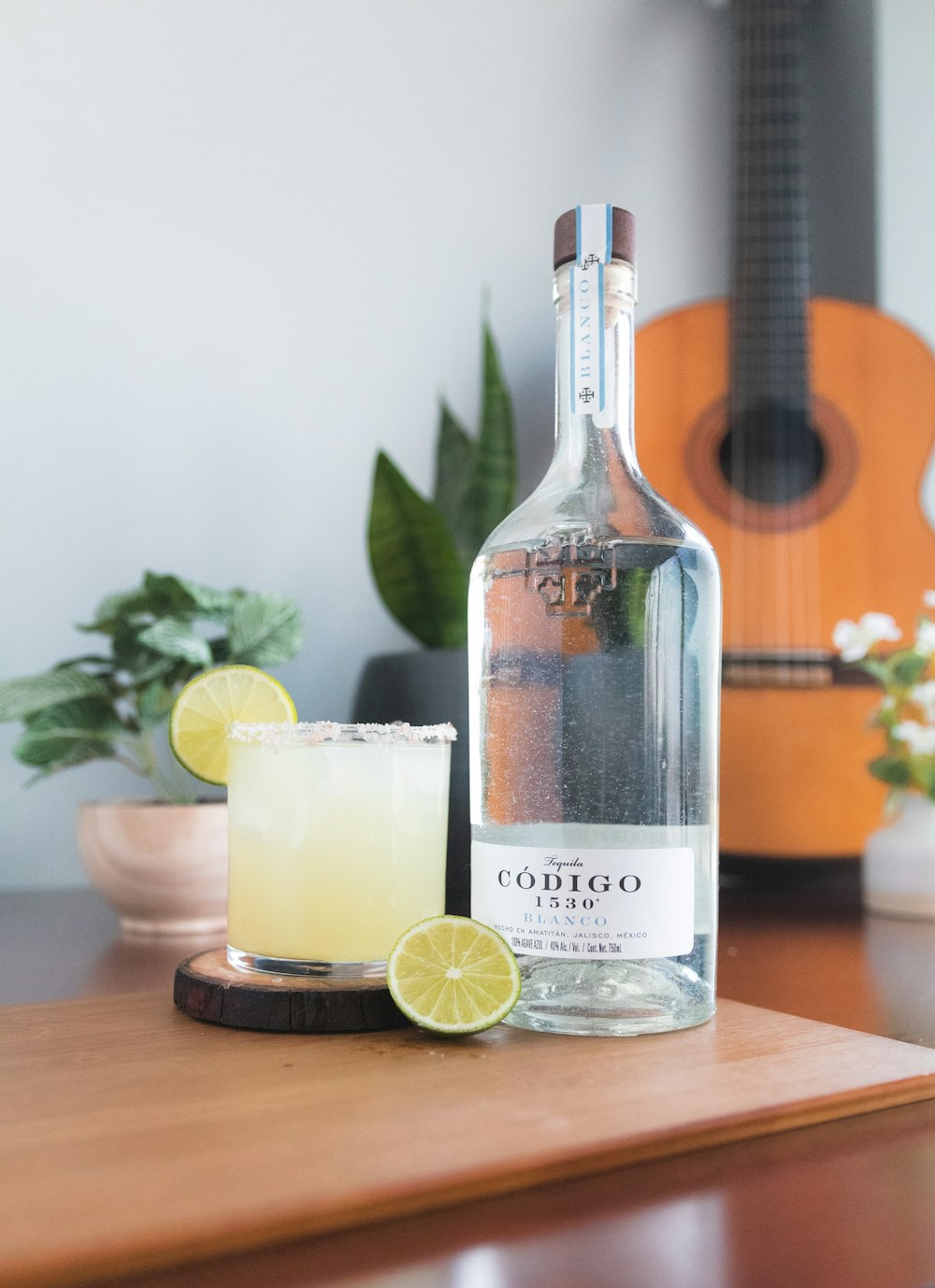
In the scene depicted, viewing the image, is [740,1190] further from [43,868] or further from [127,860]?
[43,868]

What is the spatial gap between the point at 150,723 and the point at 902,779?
74cm

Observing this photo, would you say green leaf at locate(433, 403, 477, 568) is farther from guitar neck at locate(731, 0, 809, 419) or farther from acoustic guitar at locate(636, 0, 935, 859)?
guitar neck at locate(731, 0, 809, 419)

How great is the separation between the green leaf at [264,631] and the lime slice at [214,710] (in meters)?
0.26

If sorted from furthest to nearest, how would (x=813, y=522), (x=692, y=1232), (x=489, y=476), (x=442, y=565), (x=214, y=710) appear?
1. (x=813, y=522)
2. (x=489, y=476)
3. (x=442, y=565)
4. (x=214, y=710)
5. (x=692, y=1232)

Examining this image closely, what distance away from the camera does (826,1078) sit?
1.66 ft

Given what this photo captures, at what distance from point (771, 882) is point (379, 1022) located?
0.79m

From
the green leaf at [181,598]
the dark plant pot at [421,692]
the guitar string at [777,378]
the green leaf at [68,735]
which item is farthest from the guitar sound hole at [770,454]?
the green leaf at [68,735]

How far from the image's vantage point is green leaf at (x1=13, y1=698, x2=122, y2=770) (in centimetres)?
97

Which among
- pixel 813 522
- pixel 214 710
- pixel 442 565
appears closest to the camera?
pixel 214 710

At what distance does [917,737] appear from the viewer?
1.11 m

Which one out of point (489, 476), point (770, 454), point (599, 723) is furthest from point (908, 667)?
point (599, 723)

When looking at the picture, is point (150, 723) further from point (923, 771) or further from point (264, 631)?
point (923, 771)

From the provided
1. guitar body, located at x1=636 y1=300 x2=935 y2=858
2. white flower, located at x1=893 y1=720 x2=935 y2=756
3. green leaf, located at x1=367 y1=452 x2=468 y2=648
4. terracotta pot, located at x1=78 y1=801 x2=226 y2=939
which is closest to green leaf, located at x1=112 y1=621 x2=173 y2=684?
terracotta pot, located at x1=78 y1=801 x2=226 y2=939

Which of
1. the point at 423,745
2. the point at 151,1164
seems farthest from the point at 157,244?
the point at 151,1164
